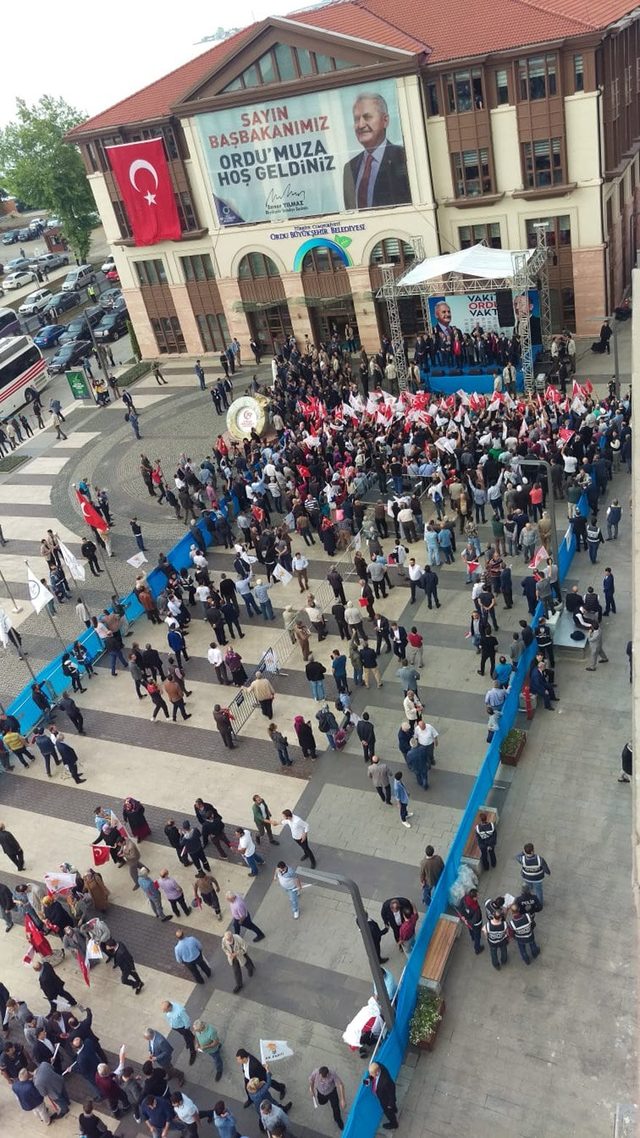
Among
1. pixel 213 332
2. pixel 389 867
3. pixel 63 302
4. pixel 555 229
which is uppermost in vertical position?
pixel 555 229

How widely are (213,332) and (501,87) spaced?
59.8 ft

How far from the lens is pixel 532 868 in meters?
14.1

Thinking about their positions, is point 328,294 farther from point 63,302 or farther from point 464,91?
point 63,302

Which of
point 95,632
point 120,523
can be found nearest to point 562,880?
point 95,632

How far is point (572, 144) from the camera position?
33.8 metres

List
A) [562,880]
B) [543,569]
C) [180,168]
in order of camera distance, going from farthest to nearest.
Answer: [180,168] → [543,569] → [562,880]

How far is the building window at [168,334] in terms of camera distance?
46.2 m

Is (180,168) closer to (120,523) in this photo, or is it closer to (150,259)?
(150,259)

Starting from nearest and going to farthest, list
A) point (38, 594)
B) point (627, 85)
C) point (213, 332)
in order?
point (38, 594) < point (627, 85) < point (213, 332)

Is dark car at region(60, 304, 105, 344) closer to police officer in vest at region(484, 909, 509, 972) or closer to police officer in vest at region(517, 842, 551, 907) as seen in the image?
police officer in vest at region(517, 842, 551, 907)

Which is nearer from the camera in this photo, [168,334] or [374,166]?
[374,166]

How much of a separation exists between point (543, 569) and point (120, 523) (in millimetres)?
16971

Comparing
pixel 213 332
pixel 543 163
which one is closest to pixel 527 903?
pixel 543 163

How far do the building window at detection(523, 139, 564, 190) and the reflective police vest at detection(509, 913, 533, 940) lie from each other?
30.2 m
